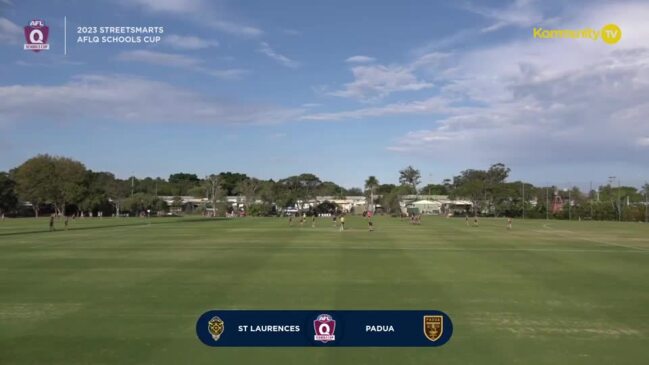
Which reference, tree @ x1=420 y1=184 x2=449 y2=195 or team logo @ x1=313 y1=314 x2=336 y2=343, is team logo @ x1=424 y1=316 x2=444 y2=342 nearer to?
team logo @ x1=313 y1=314 x2=336 y2=343

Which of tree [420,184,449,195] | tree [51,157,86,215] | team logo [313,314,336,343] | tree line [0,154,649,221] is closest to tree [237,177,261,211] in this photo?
tree line [0,154,649,221]

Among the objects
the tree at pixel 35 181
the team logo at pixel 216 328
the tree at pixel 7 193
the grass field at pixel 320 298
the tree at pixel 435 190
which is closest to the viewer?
the team logo at pixel 216 328

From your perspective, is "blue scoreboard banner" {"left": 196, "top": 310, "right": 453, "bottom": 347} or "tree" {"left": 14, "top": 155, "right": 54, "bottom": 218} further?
"tree" {"left": 14, "top": 155, "right": 54, "bottom": 218}

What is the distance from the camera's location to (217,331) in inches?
385

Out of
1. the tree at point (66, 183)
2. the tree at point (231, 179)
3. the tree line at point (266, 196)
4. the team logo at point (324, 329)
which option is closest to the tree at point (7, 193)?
the tree line at point (266, 196)

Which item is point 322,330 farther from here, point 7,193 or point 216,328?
point 7,193

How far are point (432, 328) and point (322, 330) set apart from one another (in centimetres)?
221

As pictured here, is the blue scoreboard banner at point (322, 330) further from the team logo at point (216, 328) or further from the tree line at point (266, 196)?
the tree line at point (266, 196)

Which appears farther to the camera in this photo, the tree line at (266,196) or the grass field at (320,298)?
the tree line at (266,196)

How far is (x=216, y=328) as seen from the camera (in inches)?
386

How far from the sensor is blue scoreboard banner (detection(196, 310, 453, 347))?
976 centimetres

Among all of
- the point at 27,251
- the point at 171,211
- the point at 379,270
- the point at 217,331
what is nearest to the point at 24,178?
the point at 171,211

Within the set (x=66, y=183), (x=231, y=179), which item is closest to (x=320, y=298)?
(x=66, y=183)

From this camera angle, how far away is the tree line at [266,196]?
91.8 metres
